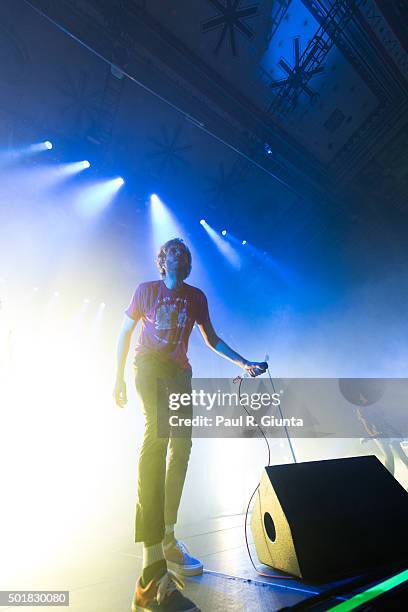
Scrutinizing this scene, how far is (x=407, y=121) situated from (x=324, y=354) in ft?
19.4

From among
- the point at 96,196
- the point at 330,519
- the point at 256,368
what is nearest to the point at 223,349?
the point at 256,368

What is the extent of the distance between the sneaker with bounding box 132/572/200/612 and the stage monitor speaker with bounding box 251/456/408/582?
1.66 feet

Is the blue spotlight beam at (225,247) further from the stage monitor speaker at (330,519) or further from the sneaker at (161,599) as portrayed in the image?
the sneaker at (161,599)

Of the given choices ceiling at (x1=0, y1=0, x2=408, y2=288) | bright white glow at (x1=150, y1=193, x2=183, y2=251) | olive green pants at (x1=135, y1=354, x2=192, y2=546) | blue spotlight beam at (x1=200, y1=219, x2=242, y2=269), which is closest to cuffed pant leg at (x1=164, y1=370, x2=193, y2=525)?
olive green pants at (x1=135, y1=354, x2=192, y2=546)

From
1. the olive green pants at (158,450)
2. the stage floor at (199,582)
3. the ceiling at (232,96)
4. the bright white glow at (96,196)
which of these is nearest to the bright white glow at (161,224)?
the ceiling at (232,96)

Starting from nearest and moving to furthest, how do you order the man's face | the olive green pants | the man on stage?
1. the man on stage
2. the olive green pants
3. the man's face

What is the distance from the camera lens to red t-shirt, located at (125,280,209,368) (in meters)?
1.87

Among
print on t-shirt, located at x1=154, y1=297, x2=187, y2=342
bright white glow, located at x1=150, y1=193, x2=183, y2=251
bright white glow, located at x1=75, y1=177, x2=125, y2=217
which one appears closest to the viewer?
print on t-shirt, located at x1=154, y1=297, x2=187, y2=342

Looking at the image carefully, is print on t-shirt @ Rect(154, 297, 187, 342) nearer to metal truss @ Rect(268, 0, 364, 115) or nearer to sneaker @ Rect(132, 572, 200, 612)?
sneaker @ Rect(132, 572, 200, 612)

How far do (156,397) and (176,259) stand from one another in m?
1.04

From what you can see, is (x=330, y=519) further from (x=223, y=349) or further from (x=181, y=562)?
(x=223, y=349)

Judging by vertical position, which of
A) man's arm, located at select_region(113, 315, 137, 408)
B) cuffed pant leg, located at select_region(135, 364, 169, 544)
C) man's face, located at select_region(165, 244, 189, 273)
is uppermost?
man's face, located at select_region(165, 244, 189, 273)

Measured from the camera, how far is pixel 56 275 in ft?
22.7

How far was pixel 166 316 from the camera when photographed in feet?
6.55
